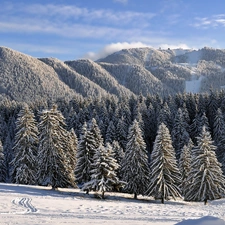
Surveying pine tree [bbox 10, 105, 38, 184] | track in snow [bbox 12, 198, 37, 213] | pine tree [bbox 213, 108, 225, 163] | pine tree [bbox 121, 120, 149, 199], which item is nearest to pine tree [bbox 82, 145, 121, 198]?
pine tree [bbox 121, 120, 149, 199]

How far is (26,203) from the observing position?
2414cm

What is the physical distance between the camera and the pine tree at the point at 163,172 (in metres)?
36.8

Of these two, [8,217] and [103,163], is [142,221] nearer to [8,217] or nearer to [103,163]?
[8,217]

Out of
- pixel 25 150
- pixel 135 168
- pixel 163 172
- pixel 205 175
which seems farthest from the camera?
pixel 25 150

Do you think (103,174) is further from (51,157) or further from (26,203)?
(26,203)

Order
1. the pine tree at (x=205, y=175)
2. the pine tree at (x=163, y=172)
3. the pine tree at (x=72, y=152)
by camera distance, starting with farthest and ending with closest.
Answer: the pine tree at (x=72, y=152), the pine tree at (x=163, y=172), the pine tree at (x=205, y=175)

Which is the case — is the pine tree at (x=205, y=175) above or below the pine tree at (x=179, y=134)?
below

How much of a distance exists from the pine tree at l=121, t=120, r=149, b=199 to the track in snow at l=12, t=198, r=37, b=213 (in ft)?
53.8

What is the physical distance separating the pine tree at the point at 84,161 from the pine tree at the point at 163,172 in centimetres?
865

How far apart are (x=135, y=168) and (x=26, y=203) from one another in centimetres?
1821

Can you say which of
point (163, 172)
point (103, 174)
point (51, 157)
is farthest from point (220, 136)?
point (51, 157)

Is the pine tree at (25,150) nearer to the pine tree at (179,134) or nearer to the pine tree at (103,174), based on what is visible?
the pine tree at (103,174)

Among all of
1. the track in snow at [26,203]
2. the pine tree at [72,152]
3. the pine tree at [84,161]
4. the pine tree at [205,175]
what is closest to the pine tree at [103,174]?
the pine tree at [84,161]

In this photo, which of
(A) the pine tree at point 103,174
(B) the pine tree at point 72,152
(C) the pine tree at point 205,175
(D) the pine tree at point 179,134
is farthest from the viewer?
(D) the pine tree at point 179,134
